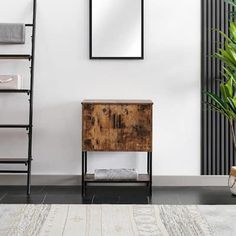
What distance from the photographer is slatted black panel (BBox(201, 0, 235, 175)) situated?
17.8 feet

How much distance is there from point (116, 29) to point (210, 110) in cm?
119

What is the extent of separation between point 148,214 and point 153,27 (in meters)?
1.98

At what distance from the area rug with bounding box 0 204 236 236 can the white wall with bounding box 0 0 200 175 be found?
1068 millimetres

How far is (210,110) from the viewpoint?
5.47 metres

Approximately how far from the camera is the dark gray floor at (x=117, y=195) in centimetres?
480

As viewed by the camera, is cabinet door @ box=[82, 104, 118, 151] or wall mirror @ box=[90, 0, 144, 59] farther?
wall mirror @ box=[90, 0, 144, 59]

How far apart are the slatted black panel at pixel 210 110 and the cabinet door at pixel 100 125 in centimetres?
97

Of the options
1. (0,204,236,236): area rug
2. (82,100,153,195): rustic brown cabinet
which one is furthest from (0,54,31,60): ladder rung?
(0,204,236,236): area rug

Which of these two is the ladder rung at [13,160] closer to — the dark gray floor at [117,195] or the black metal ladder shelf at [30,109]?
the black metal ladder shelf at [30,109]

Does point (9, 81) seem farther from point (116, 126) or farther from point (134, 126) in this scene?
point (134, 126)

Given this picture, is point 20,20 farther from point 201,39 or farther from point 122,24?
point 201,39

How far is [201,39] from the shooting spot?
5.45 meters

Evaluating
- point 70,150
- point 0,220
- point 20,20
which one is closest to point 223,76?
point 70,150

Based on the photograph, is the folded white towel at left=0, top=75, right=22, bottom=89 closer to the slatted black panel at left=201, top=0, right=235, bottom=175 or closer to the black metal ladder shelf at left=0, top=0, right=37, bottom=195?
the black metal ladder shelf at left=0, top=0, right=37, bottom=195
